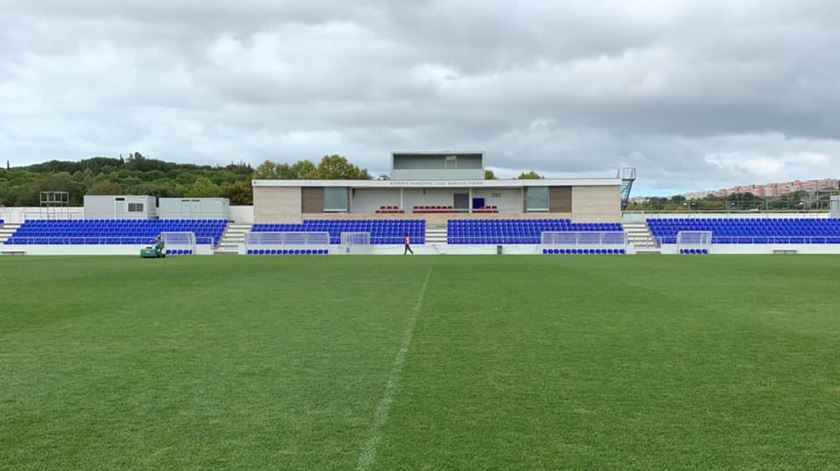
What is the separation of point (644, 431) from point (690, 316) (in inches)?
274

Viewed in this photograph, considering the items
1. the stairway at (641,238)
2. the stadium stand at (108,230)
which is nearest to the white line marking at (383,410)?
the stairway at (641,238)

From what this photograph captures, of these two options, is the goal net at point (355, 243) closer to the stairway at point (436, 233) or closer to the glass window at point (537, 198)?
the stairway at point (436, 233)

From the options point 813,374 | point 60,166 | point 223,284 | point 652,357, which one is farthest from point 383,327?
point 60,166

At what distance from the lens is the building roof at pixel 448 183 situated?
161ft

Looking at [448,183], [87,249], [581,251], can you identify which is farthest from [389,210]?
[87,249]

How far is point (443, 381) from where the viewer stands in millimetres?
6570

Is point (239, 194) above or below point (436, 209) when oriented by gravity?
above

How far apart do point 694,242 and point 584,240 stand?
7.31 m

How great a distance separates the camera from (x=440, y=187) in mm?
50719

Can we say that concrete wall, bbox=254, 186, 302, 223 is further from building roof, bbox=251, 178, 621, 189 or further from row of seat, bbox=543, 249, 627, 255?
row of seat, bbox=543, 249, 627, 255

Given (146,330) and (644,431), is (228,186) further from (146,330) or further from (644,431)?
(644,431)

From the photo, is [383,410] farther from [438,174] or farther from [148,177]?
[148,177]

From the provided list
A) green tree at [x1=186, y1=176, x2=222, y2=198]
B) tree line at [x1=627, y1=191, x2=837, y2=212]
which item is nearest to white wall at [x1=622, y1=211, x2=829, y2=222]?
tree line at [x1=627, y1=191, x2=837, y2=212]

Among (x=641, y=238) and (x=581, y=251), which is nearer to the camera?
(x=581, y=251)
